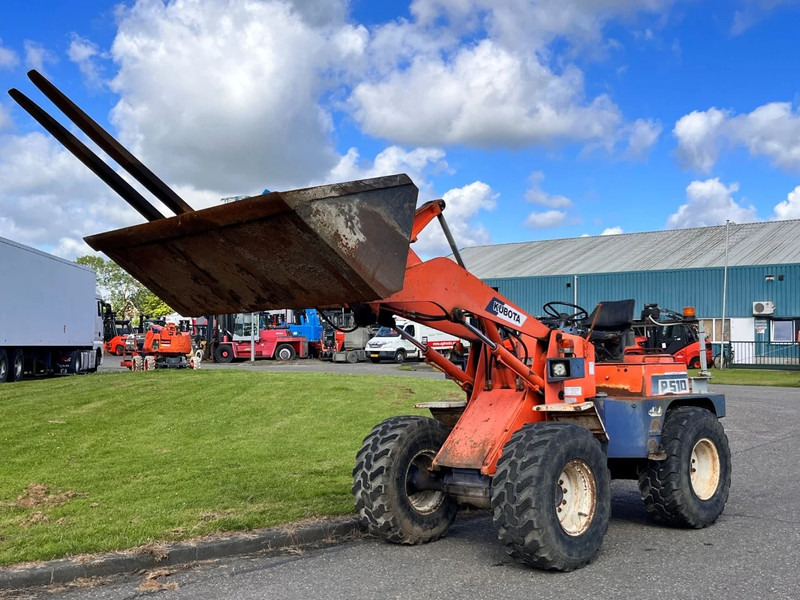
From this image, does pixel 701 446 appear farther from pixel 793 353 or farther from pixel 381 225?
pixel 793 353

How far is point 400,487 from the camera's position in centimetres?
716

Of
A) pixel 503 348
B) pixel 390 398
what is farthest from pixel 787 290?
pixel 503 348

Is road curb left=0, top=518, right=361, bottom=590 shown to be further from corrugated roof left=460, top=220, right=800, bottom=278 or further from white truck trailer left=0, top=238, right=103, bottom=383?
corrugated roof left=460, top=220, right=800, bottom=278

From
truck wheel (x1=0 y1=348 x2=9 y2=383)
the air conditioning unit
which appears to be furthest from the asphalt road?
the air conditioning unit

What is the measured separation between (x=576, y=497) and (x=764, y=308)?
39289 millimetres

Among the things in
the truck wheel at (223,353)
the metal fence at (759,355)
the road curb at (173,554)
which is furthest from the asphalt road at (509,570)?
the truck wheel at (223,353)

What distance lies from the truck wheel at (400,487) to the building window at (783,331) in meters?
39.2

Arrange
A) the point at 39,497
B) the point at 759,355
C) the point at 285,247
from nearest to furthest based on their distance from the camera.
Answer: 1. the point at 285,247
2. the point at 39,497
3. the point at 759,355

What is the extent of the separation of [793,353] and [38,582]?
130 feet


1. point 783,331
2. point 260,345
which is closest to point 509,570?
point 783,331

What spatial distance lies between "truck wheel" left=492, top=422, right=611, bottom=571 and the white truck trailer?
2203 centimetres

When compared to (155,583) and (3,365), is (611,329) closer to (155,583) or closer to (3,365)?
(155,583)

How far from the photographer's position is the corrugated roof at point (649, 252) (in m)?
46.5

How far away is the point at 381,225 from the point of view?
18.6 ft
